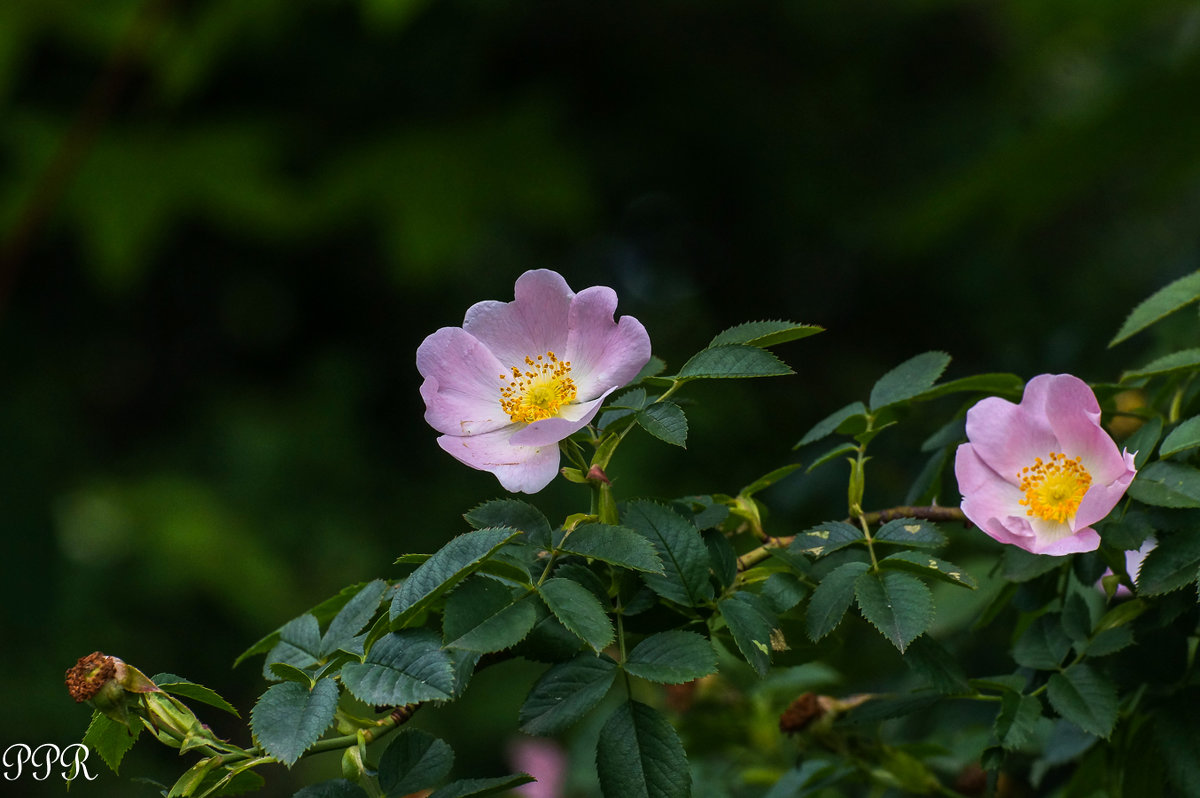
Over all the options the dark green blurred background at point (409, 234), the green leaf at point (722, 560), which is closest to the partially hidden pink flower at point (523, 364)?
the green leaf at point (722, 560)

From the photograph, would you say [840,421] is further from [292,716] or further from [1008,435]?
[292,716]

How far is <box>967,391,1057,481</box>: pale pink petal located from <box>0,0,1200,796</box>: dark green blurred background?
3.68 feet

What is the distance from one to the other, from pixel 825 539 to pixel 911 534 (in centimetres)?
5

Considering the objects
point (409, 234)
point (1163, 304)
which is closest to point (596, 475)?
point (1163, 304)

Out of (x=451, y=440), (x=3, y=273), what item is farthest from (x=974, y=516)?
(x=3, y=273)

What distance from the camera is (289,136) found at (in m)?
2.76

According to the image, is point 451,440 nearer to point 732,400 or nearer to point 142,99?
point 732,400

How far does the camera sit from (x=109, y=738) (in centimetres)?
58

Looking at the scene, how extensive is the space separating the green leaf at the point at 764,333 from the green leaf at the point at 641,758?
203mm

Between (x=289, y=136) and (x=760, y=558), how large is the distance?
238 centimetres

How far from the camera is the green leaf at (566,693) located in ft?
1.85

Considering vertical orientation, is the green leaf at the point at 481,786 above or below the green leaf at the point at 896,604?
below

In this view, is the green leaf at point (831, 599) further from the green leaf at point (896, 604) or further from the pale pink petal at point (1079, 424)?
the pale pink petal at point (1079, 424)

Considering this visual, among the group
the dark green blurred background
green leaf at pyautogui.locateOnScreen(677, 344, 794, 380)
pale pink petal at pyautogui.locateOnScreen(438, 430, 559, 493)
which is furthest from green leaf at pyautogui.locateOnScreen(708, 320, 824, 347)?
the dark green blurred background
